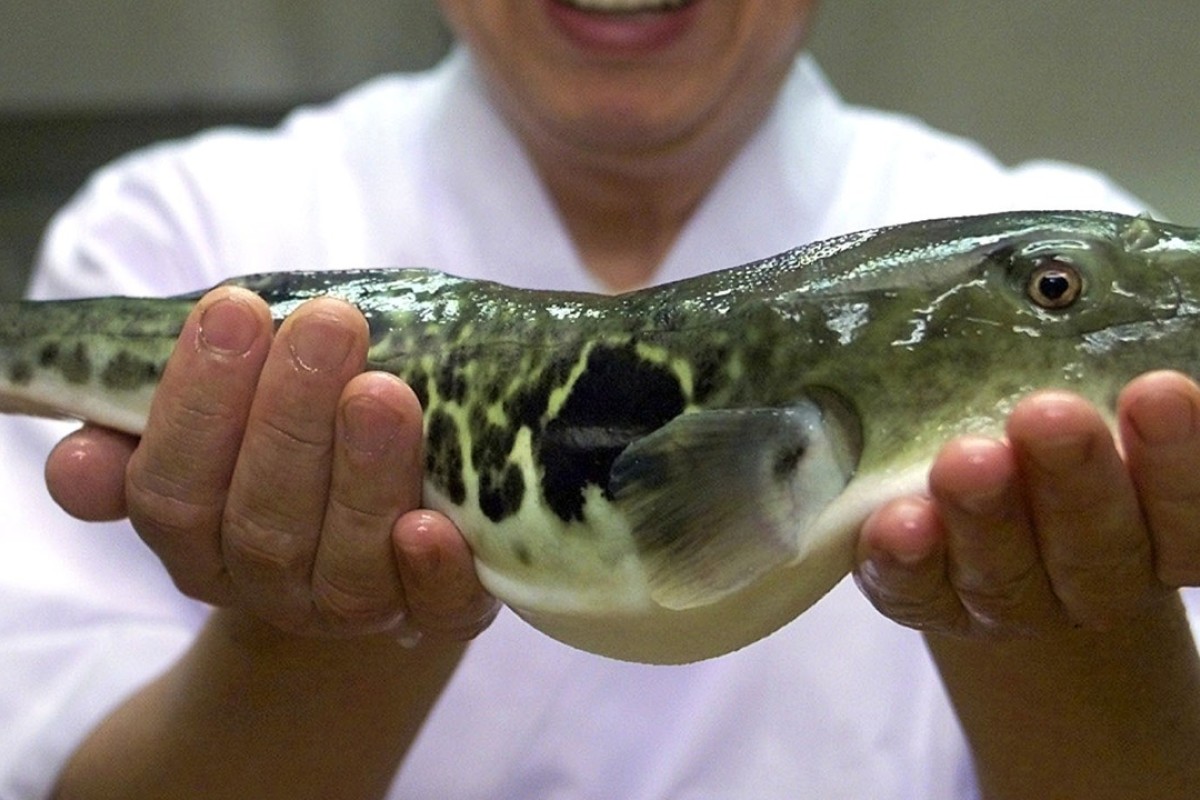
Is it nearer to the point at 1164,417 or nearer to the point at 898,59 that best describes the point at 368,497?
the point at 1164,417

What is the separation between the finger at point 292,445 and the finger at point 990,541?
0.22 m

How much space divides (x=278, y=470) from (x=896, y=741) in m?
0.49

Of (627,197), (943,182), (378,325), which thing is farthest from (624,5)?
(378,325)

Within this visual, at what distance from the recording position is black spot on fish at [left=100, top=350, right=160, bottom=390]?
0.53 meters

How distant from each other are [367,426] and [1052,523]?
0.79ft

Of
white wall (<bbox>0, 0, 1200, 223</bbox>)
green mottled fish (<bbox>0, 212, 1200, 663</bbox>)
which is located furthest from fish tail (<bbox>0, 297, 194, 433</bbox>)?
white wall (<bbox>0, 0, 1200, 223</bbox>)

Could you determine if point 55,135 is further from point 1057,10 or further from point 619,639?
point 619,639

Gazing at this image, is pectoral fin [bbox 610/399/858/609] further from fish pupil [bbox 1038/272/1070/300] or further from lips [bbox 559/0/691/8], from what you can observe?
lips [bbox 559/0/691/8]

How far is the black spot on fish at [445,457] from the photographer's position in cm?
49

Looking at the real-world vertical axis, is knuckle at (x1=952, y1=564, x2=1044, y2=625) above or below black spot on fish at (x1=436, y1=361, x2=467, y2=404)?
above

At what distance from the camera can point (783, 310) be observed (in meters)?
0.44

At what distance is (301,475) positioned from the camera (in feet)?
1.60

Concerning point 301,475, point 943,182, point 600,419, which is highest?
point 943,182

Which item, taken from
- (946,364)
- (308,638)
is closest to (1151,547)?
(946,364)
